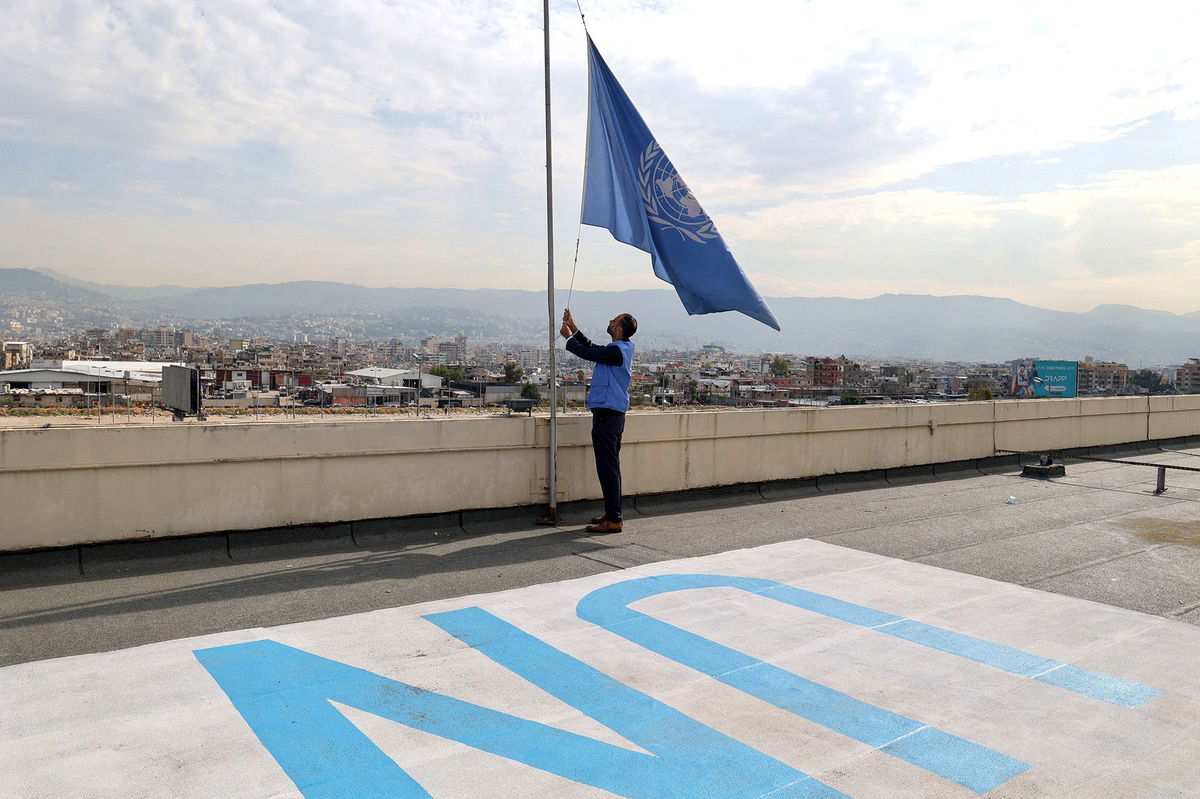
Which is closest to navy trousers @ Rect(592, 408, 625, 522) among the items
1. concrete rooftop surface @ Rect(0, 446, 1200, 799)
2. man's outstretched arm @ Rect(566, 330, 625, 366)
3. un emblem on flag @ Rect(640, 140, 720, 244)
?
concrete rooftop surface @ Rect(0, 446, 1200, 799)

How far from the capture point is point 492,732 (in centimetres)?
343

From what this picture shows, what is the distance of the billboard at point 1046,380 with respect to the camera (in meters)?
15.3

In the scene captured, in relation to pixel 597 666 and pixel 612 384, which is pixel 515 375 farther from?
pixel 597 666

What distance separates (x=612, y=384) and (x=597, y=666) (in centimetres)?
353

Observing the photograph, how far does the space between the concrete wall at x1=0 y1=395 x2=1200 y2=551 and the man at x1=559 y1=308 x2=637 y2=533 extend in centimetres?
70

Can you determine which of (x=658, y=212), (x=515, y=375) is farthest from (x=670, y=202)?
(x=515, y=375)

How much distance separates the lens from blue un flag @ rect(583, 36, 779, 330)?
25.5 ft

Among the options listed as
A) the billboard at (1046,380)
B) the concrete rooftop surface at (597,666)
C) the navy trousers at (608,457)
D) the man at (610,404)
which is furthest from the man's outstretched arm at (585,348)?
the billboard at (1046,380)

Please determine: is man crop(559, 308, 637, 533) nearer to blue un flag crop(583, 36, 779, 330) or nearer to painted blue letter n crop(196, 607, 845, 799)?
blue un flag crop(583, 36, 779, 330)

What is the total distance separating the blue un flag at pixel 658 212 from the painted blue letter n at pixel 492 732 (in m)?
Result: 4.32

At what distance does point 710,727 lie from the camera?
3.52 m

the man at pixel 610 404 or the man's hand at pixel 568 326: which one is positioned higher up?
the man's hand at pixel 568 326

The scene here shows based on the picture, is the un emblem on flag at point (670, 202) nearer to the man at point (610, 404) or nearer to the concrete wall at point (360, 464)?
the man at point (610, 404)

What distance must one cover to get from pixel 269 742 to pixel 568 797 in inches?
48.6
